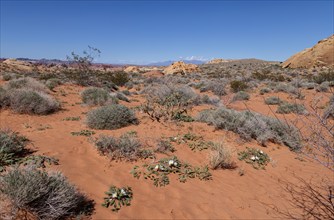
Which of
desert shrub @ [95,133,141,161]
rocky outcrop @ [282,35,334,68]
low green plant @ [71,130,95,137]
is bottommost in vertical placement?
low green plant @ [71,130,95,137]

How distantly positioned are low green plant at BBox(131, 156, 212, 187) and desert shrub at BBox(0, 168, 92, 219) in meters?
1.42

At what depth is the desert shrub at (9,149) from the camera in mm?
4316

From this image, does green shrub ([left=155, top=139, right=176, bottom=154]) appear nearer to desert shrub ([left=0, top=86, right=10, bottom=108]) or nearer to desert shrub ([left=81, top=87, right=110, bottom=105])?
desert shrub ([left=81, top=87, right=110, bottom=105])

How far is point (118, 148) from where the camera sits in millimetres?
5422

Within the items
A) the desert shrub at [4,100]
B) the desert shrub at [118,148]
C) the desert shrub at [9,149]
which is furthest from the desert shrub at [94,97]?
the desert shrub at [9,149]

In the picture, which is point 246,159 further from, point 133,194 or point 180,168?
point 133,194

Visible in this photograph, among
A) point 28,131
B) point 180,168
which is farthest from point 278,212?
point 28,131

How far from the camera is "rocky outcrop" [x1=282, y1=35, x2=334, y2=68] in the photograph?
123 ft

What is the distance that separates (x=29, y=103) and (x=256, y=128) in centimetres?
→ 857

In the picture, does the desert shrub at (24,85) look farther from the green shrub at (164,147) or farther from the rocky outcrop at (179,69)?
the rocky outcrop at (179,69)

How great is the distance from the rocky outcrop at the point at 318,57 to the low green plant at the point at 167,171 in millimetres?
38179

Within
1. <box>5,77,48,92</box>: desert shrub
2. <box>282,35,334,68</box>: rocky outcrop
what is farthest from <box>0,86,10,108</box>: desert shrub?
<box>282,35,334,68</box>: rocky outcrop

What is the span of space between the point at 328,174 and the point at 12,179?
21.6 feet

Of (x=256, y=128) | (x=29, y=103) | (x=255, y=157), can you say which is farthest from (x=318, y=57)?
(x=29, y=103)
